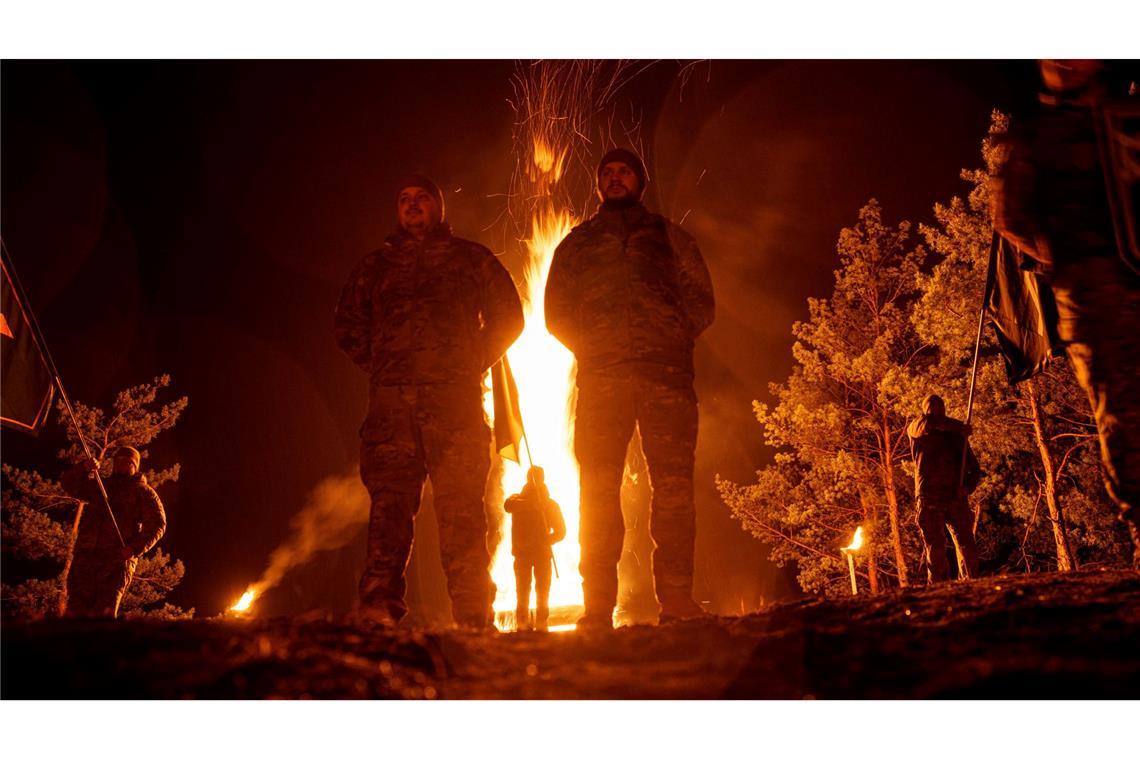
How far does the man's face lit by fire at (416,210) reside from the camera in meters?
4.51

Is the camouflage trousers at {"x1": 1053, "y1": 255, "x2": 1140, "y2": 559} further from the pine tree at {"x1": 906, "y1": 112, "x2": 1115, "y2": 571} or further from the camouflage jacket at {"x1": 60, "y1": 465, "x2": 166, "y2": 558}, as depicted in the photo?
the pine tree at {"x1": 906, "y1": 112, "x2": 1115, "y2": 571}

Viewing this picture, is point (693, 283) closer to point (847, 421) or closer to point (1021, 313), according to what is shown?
point (1021, 313)

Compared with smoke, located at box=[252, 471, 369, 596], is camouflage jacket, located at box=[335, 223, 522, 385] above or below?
below

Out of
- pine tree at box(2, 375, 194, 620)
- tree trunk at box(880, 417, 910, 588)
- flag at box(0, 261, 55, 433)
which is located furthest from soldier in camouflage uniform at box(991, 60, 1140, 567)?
pine tree at box(2, 375, 194, 620)

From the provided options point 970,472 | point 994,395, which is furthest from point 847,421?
point 970,472

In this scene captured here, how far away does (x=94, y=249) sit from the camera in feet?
88.1

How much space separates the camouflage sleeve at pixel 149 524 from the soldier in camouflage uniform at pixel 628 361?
16.5ft

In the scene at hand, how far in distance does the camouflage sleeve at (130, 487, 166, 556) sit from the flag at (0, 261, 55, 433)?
1794mm

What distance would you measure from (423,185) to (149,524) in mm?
4801

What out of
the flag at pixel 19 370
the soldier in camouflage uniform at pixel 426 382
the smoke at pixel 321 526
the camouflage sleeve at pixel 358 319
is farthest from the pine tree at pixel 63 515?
the soldier in camouflage uniform at pixel 426 382

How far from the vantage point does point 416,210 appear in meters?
4.52

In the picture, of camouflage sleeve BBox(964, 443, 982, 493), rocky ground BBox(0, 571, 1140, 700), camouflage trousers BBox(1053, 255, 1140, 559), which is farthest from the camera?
camouflage sleeve BBox(964, 443, 982, 493)

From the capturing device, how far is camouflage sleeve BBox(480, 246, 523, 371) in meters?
4.29

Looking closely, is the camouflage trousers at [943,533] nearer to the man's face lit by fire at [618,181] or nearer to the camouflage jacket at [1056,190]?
the camouflage jacket at [1056,190]
